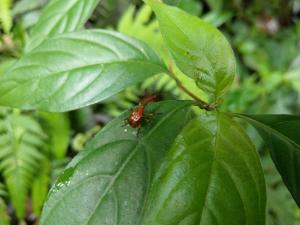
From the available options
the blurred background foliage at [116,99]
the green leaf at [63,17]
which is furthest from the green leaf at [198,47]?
the blurred background foliage at [116,99]

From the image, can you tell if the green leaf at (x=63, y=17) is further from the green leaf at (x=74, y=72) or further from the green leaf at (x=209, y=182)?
the green leaf at (x=209, y=182)

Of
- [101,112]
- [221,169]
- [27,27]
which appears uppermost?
[221,169]

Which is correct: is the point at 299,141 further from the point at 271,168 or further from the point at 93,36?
the point at 271,168

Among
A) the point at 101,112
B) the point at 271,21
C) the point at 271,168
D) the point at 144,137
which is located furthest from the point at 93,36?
the point at 271,21

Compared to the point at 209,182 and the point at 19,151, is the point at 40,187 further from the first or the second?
the point at 209,182

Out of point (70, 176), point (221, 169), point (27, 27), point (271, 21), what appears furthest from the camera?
point (271, 21)

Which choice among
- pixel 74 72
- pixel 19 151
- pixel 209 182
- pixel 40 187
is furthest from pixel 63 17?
pixel 40 187
